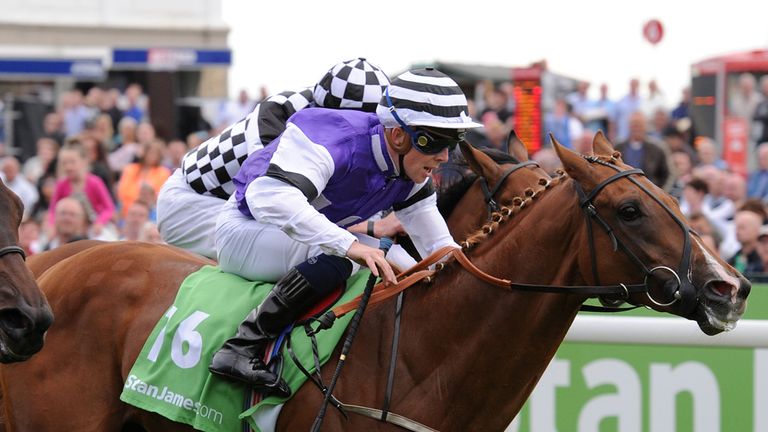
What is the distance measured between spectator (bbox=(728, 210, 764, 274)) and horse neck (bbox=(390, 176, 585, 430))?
468 cm

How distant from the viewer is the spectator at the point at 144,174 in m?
11.9

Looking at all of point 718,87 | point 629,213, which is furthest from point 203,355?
point 718,87

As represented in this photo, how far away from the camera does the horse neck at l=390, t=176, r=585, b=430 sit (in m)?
4.53

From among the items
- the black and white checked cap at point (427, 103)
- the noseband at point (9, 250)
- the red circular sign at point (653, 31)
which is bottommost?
the noseband at point (9, 250)

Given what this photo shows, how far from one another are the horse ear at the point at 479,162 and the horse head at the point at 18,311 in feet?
8.64

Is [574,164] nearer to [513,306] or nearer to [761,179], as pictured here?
[513,306]

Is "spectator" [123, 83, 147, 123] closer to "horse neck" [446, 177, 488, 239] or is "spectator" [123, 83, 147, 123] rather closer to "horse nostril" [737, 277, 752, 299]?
"horse neck" [446, 177, 488, 239]

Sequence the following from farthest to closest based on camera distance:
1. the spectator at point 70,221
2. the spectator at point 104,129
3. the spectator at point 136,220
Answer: the spectator at point 104,129, the spectator at point 136,220, the spectator at point 70,221

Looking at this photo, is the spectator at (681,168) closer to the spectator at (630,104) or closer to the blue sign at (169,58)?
the spectator at (630,104)

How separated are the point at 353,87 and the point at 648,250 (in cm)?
163

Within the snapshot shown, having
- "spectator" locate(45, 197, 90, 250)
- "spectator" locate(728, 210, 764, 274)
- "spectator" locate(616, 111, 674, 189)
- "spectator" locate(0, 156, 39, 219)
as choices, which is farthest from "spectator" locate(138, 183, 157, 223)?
"spectator" locate(728, 210, 764, 274)

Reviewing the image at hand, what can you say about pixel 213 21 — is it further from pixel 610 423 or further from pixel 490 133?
pixel 610 423

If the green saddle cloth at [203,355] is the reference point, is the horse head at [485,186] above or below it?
above

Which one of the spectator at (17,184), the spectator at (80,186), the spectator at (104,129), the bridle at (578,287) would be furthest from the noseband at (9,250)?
the spectator at (104,129)
